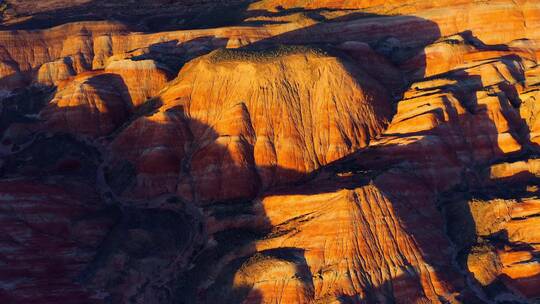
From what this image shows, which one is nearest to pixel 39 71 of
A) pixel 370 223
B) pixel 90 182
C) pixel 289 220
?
pixel 90 182

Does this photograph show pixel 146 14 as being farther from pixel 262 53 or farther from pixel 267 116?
pixel 267 116

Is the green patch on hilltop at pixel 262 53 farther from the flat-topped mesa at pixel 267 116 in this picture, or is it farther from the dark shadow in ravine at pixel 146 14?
the dark shadow in ravine at pixel 146 14

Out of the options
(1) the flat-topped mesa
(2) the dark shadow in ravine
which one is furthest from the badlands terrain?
(2) the dark shadow in ravine

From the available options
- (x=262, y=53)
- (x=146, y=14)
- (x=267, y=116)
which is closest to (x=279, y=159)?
(x=267, y=116)

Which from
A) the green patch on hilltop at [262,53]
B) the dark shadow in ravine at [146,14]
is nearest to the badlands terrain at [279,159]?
the green patch on hilltop at [262,53]

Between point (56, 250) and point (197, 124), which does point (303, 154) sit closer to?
point (197, 124)

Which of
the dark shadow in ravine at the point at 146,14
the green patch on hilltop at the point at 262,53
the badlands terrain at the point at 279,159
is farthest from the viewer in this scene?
the dark shadow in ravine at the point at 146,14

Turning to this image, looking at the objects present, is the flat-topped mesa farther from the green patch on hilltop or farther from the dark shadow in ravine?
the dark shadow in ravine
